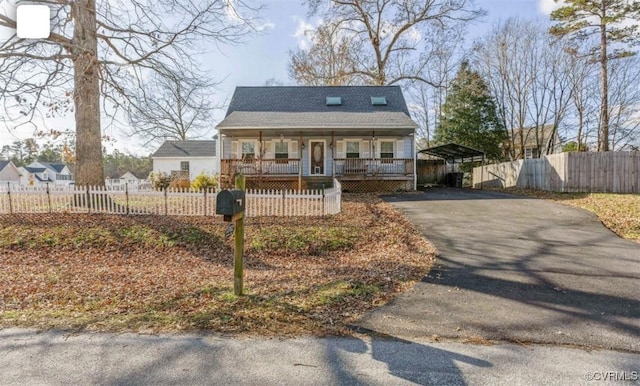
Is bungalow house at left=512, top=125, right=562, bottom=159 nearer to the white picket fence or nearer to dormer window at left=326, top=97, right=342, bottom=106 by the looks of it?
dormer window at left=326, top=97, right=342, bottom=106

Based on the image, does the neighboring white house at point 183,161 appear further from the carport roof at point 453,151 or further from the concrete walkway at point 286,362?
the concrete walkway at point 286,362

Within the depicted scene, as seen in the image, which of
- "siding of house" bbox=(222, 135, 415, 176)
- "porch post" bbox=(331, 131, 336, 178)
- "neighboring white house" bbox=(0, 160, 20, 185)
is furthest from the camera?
"neighboring white house" bbox=(0, 160, 20, 185)

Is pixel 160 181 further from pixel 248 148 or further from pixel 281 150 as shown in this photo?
pixel 281 150

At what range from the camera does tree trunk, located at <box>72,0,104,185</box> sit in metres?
8.90

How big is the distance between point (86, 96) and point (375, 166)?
1168cm

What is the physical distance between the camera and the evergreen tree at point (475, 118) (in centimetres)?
2525

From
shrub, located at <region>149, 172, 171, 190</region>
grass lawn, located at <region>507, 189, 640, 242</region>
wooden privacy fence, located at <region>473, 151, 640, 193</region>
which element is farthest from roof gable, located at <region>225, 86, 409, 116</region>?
grass lawn, located at <region>507, 189, 640, 242</region>

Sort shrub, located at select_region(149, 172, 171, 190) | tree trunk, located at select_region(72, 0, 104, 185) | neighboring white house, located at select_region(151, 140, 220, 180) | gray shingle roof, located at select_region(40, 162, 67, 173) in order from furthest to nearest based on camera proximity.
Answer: gray shingle roof, located at select_region(40, 162, 67, 173) → neighboring white house, located at select_region(151, 140, 220, 180) → shrub, located at select_region(149, 172, 171, 190) → tree trunk, located at select_region(72, 0, 104, 185)

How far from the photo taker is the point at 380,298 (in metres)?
4.12

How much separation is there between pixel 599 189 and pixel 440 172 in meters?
9.94

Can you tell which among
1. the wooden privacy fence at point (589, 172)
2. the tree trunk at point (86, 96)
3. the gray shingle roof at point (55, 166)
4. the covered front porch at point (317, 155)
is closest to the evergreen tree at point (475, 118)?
the wooden privacy fence at point (589, 172)

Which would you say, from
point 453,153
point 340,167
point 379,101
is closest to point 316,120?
point 340,167

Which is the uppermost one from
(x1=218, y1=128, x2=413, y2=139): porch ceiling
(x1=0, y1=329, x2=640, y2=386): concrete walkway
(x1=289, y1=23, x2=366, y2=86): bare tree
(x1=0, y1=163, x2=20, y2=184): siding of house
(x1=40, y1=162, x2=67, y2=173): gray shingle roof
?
(x1=289, y1=23, x2=366, y2=86): bare tree

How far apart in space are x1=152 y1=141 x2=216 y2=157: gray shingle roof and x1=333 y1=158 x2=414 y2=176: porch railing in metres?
16.7
